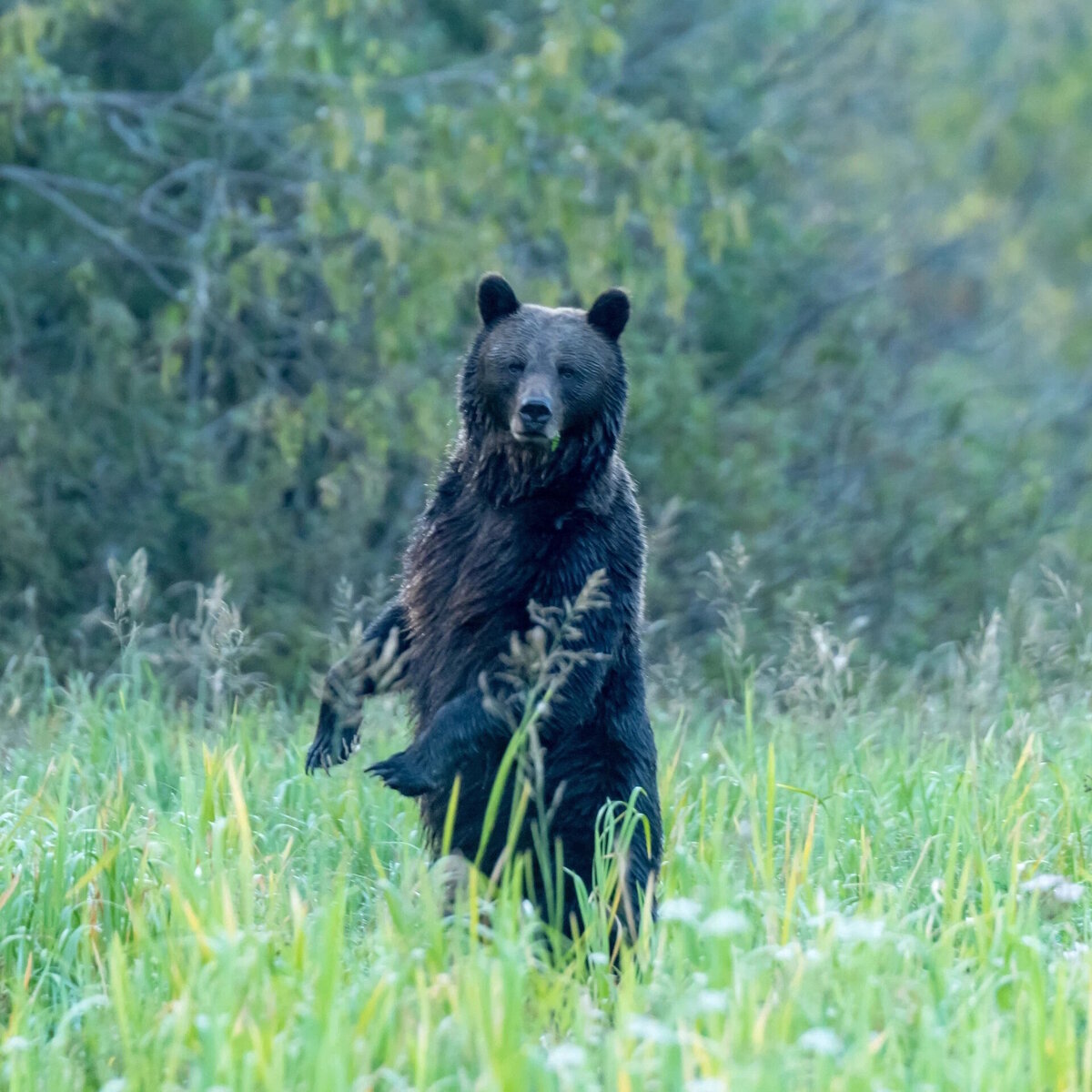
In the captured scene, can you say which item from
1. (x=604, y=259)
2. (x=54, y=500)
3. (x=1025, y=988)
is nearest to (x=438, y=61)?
(x=604, y=259)

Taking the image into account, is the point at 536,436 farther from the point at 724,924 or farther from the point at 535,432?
the point at 724,924

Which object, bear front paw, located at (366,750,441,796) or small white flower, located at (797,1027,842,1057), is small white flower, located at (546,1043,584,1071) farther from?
bear front paw, located at (366,750,441,796)

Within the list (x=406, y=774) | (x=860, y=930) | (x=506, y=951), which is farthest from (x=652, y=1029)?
(x=406, y=774)

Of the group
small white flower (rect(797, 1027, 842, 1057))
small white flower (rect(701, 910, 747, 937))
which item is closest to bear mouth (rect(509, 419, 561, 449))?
small white flower (rect(701, 910, 747, 937))

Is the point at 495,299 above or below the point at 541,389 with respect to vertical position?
above

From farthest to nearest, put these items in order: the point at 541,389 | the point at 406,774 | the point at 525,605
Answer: the point at 541,389
the point at 525,605
the point at 406,774

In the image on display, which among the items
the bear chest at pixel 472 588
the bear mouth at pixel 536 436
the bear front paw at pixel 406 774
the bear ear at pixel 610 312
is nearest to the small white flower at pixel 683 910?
the bear front paw at pixel 406 774

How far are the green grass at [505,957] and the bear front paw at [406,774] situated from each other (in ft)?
0.75

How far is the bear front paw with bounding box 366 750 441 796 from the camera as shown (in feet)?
12.7

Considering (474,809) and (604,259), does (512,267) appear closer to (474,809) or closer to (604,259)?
(604,259)

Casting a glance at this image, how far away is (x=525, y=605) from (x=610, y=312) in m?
0.98

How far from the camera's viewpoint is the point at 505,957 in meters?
2.79

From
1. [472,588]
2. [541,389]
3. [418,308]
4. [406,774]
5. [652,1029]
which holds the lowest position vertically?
[406,774]

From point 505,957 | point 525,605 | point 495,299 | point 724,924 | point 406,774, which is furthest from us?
point 495,299
